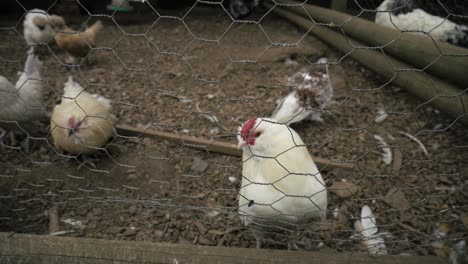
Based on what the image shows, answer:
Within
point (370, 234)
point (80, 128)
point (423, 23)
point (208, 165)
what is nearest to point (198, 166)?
point (208, 165)

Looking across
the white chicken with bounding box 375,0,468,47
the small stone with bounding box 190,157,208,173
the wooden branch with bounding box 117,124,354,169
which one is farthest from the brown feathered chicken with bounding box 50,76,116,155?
the white chicken with bounding box 375,0,468,47

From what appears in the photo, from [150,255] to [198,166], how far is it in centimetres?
75

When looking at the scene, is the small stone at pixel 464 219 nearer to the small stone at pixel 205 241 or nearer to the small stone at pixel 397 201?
the small stone at pixel 397 201

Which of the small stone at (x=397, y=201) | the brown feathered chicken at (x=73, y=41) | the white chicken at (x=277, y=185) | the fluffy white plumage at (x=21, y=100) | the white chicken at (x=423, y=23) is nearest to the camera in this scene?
the white chicken at (x=277, y=185)

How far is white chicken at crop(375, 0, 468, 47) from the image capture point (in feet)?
7.50

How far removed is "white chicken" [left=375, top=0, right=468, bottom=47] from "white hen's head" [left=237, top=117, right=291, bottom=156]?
1.41m

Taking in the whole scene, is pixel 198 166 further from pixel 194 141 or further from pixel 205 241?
pixel 205 241

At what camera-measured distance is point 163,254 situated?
0.94 meters

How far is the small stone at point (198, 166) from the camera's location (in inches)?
65.0

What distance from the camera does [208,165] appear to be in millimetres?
1674

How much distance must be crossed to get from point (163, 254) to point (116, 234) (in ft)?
1.50

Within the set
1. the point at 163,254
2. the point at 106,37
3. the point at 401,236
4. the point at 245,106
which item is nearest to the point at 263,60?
the point at 245,106

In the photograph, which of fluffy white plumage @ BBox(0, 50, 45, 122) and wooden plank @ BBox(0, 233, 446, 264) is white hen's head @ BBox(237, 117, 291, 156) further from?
fluffy white plumage @ BBox(0, 50, 45, 122)

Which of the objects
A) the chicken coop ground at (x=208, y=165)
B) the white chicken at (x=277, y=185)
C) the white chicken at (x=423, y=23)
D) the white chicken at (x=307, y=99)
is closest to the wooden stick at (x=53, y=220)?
the chicken coop ground at (x=208, y=165)
